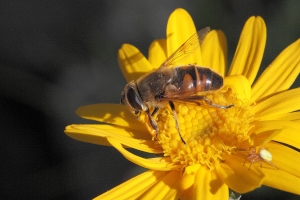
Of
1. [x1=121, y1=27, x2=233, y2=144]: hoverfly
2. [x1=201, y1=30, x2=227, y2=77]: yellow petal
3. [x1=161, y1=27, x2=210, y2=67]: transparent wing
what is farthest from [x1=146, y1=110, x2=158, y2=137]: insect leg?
[x1=201, y1=30, x2=227, y2=77]: yellow petal

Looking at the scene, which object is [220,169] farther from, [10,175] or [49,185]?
[10,175]

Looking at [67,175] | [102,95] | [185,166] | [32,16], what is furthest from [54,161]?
[185,166]

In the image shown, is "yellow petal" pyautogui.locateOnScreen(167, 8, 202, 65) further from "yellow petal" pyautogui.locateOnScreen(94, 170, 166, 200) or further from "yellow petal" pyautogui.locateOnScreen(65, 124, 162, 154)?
"yellow petal" pyautogui.locateOnScreen(94, 170, 166, 200)

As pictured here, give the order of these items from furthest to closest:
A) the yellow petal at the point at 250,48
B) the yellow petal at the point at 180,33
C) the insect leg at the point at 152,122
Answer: the yellow petal at the point at 180,33 → the yellow petal at the point at 250,48 → the insect leg at the point at 152,122

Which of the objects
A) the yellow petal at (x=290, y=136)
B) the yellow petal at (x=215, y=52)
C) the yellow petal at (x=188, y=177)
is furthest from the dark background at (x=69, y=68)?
the yellow petal at (x=290, y=136)

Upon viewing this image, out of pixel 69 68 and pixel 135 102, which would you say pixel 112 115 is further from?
pixel 69 68

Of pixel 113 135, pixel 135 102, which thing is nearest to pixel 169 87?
pixel 135 102

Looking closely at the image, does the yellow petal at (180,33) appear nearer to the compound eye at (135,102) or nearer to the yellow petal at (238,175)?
the compound eye at (135,102)
